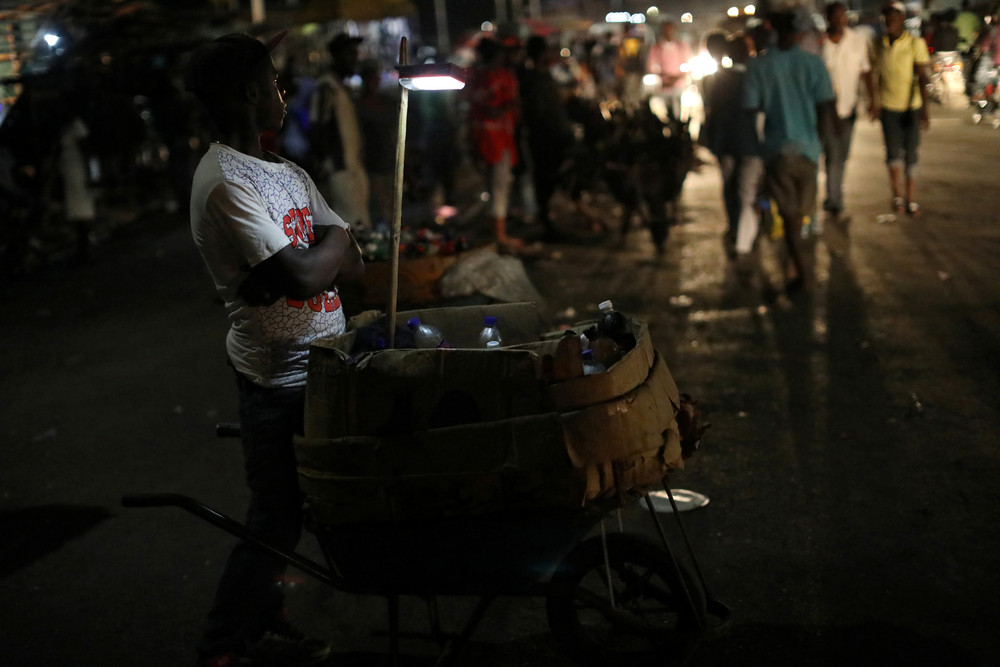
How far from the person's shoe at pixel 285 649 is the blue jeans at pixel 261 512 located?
245mm

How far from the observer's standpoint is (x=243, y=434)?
301 cm

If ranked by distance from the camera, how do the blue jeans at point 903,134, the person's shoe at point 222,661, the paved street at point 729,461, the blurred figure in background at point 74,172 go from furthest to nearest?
the blurred figure in background at point 74,172 < the blue jeans at point 903,134 < the paved street at point 729,461 < the person's shoe at point 222,661

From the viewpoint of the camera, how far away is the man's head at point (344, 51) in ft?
25.7

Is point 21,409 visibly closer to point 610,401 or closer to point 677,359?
point 677,359

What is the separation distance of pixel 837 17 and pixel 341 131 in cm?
511

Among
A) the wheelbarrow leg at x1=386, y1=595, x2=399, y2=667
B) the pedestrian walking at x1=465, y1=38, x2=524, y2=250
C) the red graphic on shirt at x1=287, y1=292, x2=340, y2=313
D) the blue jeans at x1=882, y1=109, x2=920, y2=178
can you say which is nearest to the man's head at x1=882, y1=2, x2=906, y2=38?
the blue jeans at x1=882, y1=109, x2=920, y2=178

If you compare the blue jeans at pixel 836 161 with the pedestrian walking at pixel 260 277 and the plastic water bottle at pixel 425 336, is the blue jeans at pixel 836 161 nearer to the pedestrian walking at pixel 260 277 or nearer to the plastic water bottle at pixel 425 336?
the plastic water bottle at pixel 425 336

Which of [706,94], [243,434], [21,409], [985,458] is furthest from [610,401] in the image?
[706,94]

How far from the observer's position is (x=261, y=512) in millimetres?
3008

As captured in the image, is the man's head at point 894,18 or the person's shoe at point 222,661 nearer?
the person's shoe at point 222,661

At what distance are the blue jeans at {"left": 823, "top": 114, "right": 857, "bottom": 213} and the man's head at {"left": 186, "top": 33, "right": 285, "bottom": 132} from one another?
7811 millimetres

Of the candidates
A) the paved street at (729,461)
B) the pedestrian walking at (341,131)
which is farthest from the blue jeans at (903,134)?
the pedestrian walking at (341,131)

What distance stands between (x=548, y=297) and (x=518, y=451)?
18.7 ft

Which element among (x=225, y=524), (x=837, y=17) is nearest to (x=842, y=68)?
(x=837, y=17)
